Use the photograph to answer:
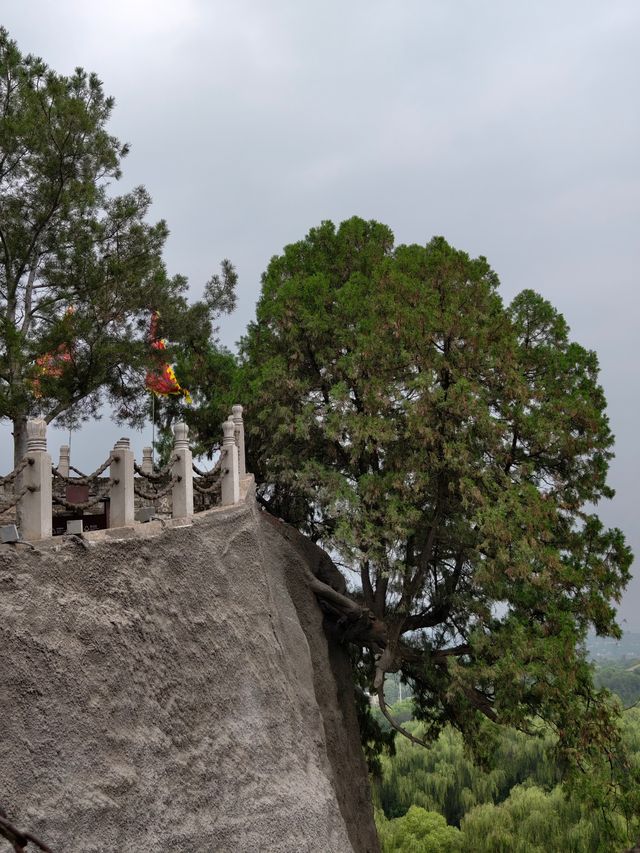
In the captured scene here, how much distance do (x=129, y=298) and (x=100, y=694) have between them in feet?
30.8

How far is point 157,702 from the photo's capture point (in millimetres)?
9242

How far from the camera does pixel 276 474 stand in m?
16.8

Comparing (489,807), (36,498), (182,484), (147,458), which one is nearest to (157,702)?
(36,498)

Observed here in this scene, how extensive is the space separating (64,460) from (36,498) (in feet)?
30.1

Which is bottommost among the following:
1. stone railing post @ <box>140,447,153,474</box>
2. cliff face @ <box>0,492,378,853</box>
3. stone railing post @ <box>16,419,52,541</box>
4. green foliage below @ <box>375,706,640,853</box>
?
green foliage below @ <box>375,706,640,853</box>

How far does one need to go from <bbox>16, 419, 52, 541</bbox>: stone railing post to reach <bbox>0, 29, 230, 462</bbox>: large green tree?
620 centimetres

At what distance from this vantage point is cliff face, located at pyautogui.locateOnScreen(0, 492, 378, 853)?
798cm

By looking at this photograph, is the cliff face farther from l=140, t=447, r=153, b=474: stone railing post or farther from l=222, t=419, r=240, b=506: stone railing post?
l=140, t=447, r=153, b=474: stone railing post

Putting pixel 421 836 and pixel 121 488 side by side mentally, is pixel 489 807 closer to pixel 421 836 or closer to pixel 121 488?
pixel 421 836

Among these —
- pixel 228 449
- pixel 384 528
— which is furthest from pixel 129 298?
pixel 384 528

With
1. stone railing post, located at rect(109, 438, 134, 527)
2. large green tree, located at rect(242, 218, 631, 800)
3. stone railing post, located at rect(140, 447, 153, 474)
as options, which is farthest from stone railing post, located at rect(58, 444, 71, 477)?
stone railing post, located at rect(109, 438, 134, 527)

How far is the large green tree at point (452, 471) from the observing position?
1455 centimetres

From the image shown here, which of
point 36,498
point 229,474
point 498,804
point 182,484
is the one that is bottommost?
point 498,804

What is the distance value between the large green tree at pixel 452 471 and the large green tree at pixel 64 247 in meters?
3.00
